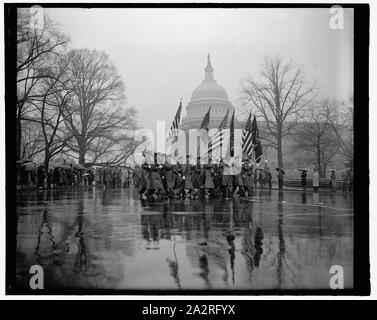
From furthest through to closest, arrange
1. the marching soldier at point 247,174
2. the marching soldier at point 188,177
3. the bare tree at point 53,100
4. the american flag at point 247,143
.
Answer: the american flag at point 247,143, the marching soldier at point 247,174, the marching soldier at point 188,177, the bare tree at point 53,100

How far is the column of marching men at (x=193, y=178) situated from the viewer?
15594mm

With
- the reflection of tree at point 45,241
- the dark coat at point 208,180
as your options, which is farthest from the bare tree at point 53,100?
the dark coat at point 208,180

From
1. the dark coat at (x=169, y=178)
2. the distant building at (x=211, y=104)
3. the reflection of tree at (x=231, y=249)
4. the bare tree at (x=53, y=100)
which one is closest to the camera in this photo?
the reflection of tree at (x=231, y=249)

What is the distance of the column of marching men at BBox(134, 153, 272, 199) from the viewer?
1559 cm

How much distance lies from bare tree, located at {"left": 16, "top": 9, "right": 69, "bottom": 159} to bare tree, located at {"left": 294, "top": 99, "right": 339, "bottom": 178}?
956cm

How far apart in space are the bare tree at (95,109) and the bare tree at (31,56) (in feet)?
2.40

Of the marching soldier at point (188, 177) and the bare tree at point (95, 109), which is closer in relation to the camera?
the bare tree at point (95, 109)

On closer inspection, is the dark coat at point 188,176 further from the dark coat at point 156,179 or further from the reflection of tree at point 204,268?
the reflection of tree at point 204,268

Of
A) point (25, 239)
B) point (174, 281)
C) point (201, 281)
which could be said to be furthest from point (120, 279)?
point (25, 239)

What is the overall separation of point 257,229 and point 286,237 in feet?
3.04

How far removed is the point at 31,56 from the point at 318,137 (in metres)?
14.0

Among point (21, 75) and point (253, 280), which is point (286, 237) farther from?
point (21, 75)

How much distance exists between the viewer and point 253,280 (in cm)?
579

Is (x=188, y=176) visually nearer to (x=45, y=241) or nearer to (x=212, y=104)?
(x=45, y=241)
